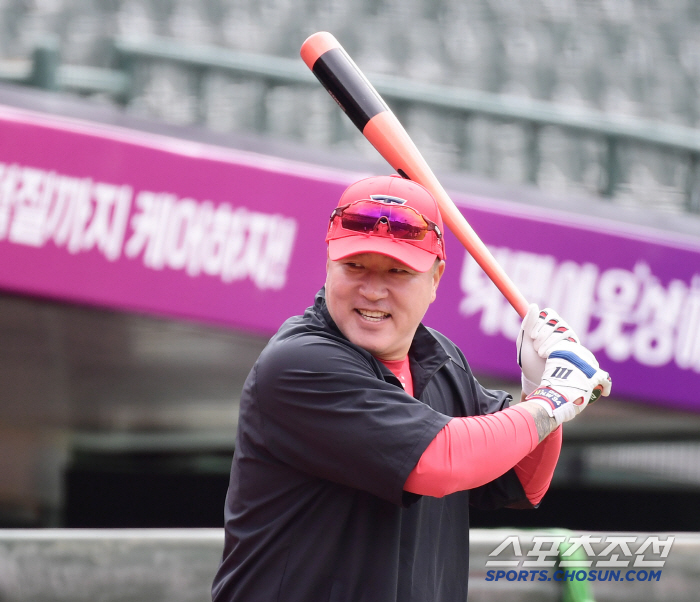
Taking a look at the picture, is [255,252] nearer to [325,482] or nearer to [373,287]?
[373,287]

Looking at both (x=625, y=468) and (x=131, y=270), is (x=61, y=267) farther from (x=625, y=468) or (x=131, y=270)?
(x=625, y=468)

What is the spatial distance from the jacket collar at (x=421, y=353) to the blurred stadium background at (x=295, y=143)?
6.23 feet

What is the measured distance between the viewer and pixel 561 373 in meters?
1.48

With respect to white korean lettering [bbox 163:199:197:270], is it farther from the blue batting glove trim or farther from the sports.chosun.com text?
the blue batting glove trim

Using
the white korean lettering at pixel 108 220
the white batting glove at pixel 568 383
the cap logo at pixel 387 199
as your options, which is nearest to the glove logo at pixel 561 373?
the white batting glove at pixel 568 383

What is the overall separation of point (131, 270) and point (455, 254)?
4.03ft

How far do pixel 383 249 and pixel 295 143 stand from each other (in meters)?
2.56

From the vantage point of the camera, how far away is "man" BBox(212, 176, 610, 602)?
123 cm

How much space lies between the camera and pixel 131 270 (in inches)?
125

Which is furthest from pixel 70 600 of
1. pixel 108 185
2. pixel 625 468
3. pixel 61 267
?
pixel 625 468

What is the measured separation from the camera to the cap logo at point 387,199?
1.40 metres

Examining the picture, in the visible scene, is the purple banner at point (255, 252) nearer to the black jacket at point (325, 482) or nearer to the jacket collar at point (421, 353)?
the jacket collar at point (421, 353)

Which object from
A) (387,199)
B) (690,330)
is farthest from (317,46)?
(690,330)

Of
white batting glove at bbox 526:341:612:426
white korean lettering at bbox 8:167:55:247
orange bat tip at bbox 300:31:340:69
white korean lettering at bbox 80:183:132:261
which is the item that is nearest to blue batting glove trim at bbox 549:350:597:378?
white batting glove at bbox 526:341:612:426
